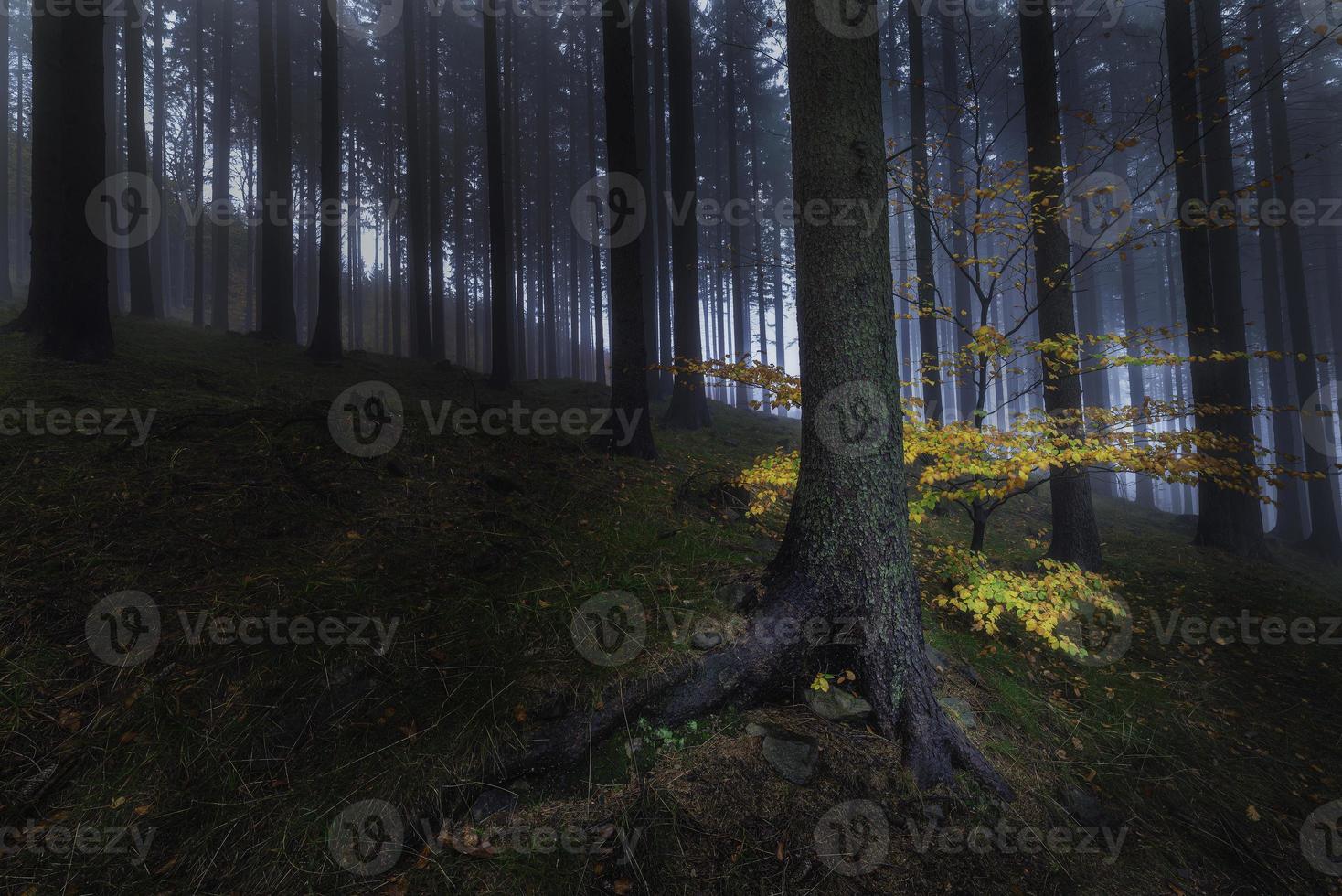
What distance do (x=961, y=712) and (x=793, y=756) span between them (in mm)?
1451

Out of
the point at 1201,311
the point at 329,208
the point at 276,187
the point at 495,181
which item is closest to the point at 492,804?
the point at 1201,311

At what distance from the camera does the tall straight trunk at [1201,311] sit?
7.84m

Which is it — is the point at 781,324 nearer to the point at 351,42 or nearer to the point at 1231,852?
the point at 351,42

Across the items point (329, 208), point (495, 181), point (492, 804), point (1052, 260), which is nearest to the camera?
point (492, 804)

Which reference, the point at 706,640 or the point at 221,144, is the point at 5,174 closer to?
the point at 221,144

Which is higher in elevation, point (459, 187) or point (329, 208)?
point (459, 187)

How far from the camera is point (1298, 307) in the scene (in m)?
13.2

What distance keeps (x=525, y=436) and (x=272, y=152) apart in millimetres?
13846

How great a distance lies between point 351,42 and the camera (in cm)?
2200

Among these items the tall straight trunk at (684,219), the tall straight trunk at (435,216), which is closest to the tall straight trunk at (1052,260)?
the tall straight trunk at (684,219)

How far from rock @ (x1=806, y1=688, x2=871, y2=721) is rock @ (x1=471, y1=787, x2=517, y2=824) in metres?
1.74

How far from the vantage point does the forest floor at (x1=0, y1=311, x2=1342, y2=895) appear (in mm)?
2234

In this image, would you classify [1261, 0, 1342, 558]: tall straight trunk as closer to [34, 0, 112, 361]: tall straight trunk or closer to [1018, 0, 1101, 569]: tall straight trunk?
[1018, 0, 1101, 569]: tall straight trunk

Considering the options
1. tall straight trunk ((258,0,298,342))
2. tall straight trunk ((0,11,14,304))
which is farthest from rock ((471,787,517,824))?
tall straight trunk ((0,11,14,304))
